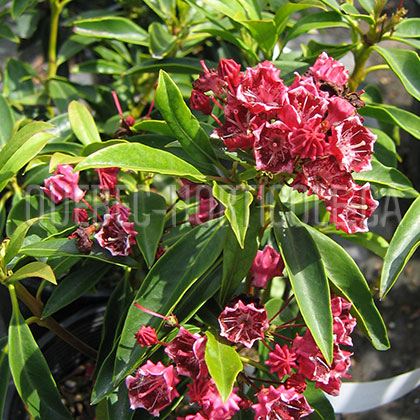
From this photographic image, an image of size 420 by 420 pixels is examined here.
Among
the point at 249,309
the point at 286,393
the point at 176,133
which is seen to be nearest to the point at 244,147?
the point at 176,133

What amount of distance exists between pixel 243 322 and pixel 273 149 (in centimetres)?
34

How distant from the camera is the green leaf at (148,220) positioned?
1119 millimetres

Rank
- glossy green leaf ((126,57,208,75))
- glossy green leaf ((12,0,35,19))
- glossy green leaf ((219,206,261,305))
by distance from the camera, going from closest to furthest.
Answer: glossy green leaf ((219,206,261,305)), glossy green leaf ((126,57,208,75)), glossy green leaf ((12,0,35,19))

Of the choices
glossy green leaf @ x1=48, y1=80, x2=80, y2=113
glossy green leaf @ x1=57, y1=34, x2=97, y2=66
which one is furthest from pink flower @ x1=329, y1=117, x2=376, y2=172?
glossy green leaf @ x1=57, y1=34, x2=97, y2=66

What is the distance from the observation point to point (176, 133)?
105 centimetres

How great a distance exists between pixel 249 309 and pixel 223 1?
78 centimetres

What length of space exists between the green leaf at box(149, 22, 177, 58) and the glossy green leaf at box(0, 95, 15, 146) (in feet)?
1.50

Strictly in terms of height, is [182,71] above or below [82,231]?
above

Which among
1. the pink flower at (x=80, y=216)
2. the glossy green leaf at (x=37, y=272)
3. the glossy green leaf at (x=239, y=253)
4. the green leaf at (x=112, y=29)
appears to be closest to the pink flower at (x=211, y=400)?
the glossy green leaf at (x=239, y=253)

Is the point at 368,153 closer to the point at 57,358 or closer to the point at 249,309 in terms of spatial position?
the point at 249,309

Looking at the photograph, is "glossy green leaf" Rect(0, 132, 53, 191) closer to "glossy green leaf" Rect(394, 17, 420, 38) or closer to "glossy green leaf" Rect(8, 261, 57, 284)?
"glossy green leaf" Rect(8, 261, 57, 284)

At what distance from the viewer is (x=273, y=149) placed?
2.98 ft

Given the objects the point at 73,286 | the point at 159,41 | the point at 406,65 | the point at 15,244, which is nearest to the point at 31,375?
the point at 73,286

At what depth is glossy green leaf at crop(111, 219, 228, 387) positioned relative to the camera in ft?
3.43
